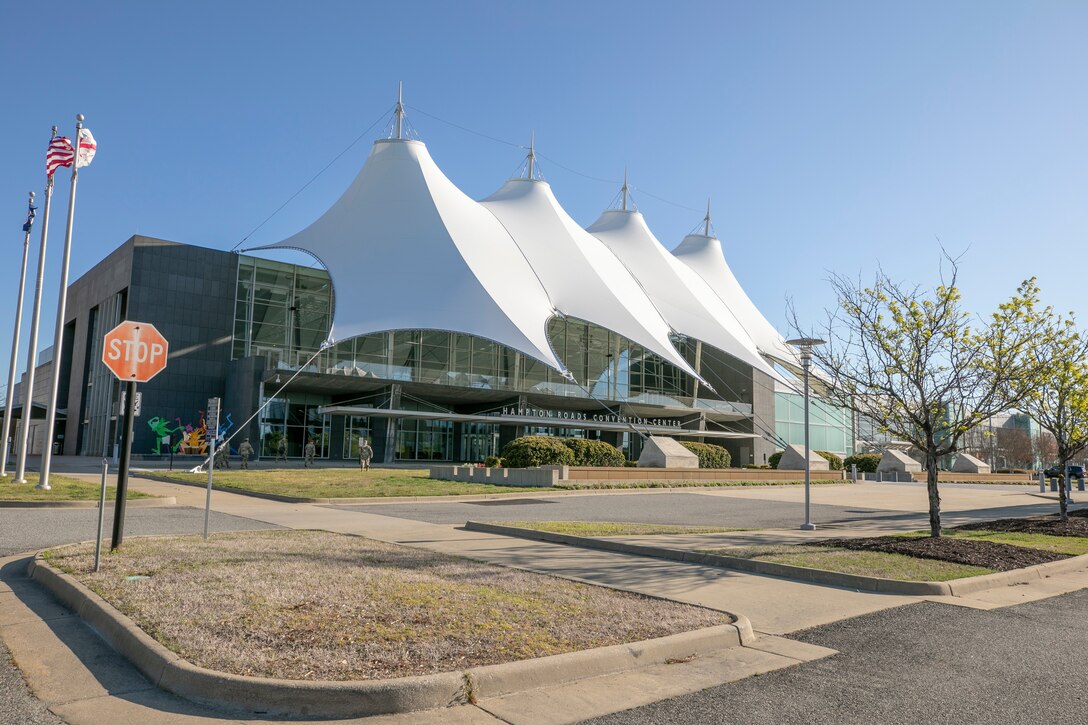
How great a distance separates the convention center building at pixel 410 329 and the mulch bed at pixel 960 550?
24267 mm

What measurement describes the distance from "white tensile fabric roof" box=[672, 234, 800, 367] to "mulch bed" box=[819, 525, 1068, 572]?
40426 millimetres

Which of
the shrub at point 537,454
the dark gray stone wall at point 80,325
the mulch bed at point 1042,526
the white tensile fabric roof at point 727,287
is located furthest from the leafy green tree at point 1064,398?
the dark gray stone wall at point 80,325

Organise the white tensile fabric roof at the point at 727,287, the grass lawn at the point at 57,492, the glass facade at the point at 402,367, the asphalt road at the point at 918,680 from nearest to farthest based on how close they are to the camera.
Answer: the asphalt road at the point at 918,680
the grass lawn at the point at 57,492
the glass facade at the point at 402,367
the white tensile fabric roof at the point at 727,287

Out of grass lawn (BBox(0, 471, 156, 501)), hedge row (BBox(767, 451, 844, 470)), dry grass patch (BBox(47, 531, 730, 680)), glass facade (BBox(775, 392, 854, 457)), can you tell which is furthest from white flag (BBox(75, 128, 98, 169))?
glass facade (BBox(775, 392, 854, 457))

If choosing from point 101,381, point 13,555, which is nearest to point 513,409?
point 101,381

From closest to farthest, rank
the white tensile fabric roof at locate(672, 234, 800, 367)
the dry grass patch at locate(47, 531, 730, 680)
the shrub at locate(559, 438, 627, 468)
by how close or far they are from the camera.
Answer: the dry grass patch at locate(47, 531, 730, 680)
the shrub at locate(559, 438, 627, 468)
the white tensile fabric roof at locate(672, 234, 800, 367)

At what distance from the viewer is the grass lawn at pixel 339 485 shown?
65.4 feet

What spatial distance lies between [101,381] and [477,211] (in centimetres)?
2651

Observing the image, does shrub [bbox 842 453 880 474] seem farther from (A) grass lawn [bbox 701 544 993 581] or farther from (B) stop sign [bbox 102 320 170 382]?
(B) stop sign [bbox 102 320 170 382]

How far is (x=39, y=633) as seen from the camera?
5.81 m

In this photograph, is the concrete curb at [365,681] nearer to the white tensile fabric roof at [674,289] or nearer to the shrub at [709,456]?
the shrub at [709,456]

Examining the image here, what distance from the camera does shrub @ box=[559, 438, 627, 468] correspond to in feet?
98.1

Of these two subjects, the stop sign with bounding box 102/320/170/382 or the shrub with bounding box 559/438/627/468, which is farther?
the shrub with bounding box 559/438/627/468

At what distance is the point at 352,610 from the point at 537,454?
74.8ft
